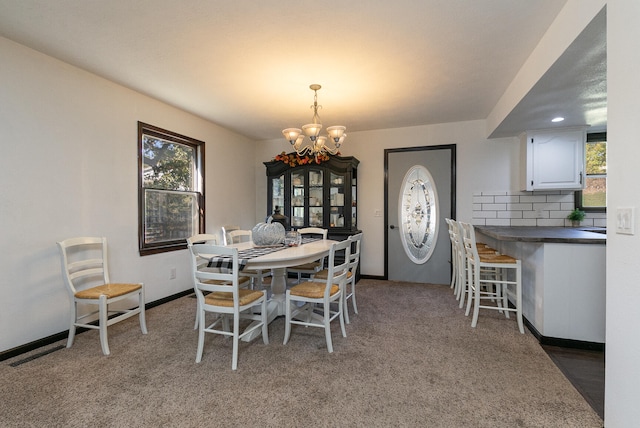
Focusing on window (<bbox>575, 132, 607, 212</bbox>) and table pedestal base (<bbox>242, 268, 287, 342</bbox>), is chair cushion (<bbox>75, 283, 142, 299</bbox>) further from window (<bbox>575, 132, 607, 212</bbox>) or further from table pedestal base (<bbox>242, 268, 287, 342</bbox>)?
window (<bbox>575, 132, 607, 212</bbox>)

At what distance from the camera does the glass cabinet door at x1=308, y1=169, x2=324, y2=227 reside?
188 inches

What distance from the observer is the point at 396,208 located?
465 centimetres

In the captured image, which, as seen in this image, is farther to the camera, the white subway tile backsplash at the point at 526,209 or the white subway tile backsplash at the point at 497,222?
the white subway tile backsplash at the point at 497,222

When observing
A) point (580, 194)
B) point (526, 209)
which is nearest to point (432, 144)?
point (526, 209)

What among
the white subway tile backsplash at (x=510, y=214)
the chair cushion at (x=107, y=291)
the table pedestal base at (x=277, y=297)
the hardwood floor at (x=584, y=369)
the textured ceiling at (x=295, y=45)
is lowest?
the hardwood floor at (x=584, y=369)

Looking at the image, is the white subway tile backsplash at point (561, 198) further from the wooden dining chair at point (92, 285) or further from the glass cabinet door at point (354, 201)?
the wooden dining chair at point (92, 285)

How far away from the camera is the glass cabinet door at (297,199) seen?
4.87 metres

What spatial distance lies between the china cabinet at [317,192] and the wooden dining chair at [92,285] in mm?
2536

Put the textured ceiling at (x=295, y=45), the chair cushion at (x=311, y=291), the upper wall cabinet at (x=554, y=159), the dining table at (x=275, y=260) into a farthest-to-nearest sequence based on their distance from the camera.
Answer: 1. the upper wall cabinet at (x=554, y=159)
2. the chair cushion at (x=311, y=291)
3. the dining table at (x=275, y=260)
4. the textured ceiling at (x=295, y=45)

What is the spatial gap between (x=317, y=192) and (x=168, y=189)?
2118 mm

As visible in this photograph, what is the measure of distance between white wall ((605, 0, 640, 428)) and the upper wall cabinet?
8.78 feet

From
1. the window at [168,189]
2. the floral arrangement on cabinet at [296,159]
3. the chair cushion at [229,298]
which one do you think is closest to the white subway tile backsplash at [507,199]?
the floral arrangement on cabinet at [296,159]

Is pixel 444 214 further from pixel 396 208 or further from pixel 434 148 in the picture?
pixel 434 148

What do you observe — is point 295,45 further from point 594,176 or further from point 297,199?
point 594,176
